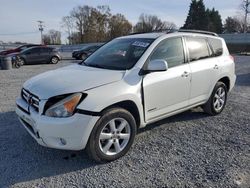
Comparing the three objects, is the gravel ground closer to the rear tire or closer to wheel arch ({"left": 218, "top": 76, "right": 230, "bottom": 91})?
wheel arch ({"left": 218, "top": 76, "right": 230, "bottom": 91})

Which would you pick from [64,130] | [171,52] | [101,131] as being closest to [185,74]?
[171,52]

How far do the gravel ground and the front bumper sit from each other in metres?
0.39

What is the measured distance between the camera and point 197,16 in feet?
193

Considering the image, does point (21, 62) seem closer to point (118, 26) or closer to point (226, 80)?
point (226, 80)

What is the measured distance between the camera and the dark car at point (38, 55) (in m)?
18.7

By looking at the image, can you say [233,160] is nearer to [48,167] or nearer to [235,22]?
[48,167]

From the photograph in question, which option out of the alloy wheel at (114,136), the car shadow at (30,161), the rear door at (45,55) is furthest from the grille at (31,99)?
→ the rear door at (45,55)

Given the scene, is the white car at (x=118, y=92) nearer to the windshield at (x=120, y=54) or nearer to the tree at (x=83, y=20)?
the windshield at (x=120, y=54)

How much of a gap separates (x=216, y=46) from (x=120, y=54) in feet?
7.36

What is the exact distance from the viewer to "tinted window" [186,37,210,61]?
472 centimetres

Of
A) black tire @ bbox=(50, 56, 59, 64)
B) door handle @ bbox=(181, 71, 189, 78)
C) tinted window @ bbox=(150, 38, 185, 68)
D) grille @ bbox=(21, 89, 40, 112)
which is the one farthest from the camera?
black tire @ bbox=(50, 56, 59, 64)

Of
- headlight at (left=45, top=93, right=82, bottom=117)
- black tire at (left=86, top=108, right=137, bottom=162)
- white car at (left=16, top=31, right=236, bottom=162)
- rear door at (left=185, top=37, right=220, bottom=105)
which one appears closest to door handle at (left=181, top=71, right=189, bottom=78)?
white car at (left=16, top=31, right=236, bottom=162)

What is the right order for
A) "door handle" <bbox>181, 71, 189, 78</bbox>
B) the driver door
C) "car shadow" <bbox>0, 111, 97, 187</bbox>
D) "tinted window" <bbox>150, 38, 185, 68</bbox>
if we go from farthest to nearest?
"door handle" <bbox>181, 71, 189, 78</bbox>
"tinted window" <bbox>150, 38, 185, 68</bbox>
the driver door
"car shadow" <bbox>0, 111, 97, 187</bbox>

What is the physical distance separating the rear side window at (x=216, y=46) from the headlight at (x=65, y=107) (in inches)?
129
